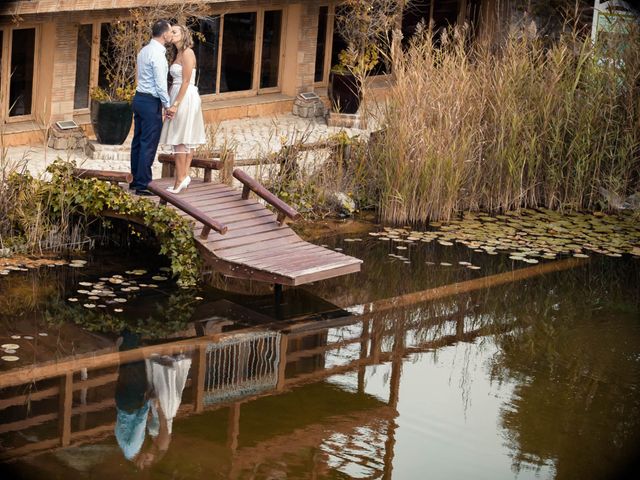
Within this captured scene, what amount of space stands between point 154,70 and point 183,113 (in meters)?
0.61

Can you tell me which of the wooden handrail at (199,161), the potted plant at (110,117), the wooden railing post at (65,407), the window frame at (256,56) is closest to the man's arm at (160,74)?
the wooden handrail at (199,161)

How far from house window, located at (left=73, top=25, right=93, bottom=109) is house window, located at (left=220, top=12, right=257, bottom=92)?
8.65ft

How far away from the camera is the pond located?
28.8 ft

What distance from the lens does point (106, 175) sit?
494 inches

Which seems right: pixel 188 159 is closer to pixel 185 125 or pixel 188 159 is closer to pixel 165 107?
pixel 185 125

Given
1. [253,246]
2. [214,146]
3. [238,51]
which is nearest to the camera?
[253,246]

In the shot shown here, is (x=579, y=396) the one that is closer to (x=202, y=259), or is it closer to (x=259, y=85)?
(x=202, y=259)

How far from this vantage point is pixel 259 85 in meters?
19.5

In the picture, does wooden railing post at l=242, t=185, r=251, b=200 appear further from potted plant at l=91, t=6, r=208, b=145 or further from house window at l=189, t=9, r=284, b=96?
house window at l=189, t=9, r=284, b=96

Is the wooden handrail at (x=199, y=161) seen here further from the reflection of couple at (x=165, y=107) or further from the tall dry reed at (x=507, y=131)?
the tall dry reed at (x=507, y=131)

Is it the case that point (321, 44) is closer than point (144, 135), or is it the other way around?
point (144, 135)

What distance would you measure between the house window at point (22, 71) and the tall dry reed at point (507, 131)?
4.72m

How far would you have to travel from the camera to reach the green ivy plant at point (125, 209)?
12.0 m

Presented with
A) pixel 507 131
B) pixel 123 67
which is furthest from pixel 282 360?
pixel 123 67
